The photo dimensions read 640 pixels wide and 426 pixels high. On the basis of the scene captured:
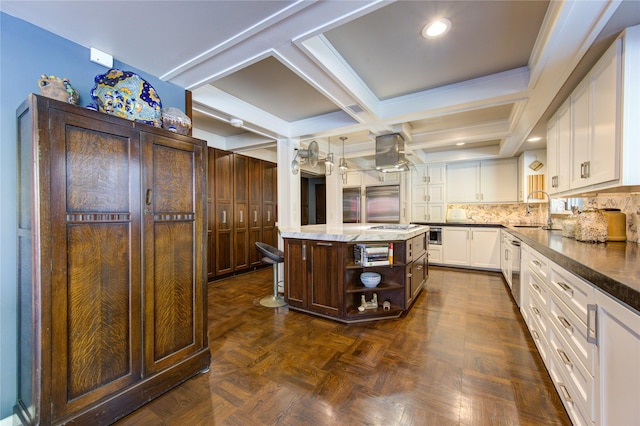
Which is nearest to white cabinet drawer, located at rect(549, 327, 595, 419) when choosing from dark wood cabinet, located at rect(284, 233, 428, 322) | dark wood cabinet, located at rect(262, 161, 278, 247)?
dark wood cabinet, located at rect(284, 233, 428, 322)

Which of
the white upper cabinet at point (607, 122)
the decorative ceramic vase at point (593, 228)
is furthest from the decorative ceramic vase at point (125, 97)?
the decorative ceramic vase at point (593, 228)

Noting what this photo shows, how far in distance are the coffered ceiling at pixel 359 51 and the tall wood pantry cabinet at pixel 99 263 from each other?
1.97ft

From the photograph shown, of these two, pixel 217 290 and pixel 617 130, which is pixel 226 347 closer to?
pixel 217 290

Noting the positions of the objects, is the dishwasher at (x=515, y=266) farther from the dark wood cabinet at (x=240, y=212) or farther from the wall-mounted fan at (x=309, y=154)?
the dark wood cabinet at (x=240, y=212)

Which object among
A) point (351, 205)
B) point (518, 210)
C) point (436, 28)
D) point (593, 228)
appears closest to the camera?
point (436, 28)

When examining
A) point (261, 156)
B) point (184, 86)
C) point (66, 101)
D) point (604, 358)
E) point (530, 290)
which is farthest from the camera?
point (261, 156)

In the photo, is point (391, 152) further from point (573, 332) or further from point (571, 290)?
point (573, 332)

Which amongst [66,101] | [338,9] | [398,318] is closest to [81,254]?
[66,101]

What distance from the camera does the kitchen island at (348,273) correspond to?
2771 mm

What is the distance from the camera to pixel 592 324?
116 centimetres

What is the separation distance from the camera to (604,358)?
1069 millimetres

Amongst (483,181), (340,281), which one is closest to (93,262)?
(340,281)

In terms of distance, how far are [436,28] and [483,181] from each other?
4.31m

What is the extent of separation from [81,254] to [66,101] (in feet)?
2.73
